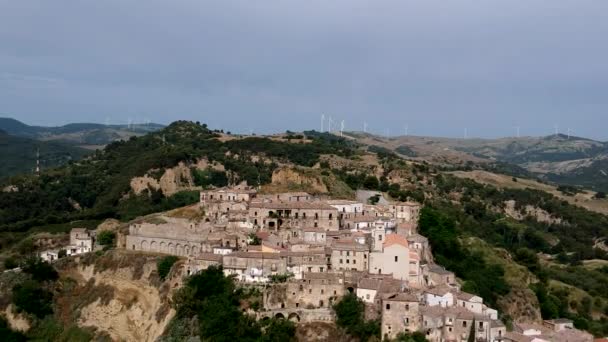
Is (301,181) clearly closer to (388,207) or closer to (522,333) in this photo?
(388,207)

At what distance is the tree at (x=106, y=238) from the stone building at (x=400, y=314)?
3080cm

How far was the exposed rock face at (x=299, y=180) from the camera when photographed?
75750 mm

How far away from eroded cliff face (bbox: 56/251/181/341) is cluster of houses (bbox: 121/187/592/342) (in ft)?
8.52

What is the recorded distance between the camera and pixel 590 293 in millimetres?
79812

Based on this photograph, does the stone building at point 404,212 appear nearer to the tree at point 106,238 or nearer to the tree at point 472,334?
the tree at point 472,334

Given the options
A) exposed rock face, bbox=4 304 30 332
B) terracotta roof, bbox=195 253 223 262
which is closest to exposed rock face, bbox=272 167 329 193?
terracotta roof, bbox=195 253 223 262

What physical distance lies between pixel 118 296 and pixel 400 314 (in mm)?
24127

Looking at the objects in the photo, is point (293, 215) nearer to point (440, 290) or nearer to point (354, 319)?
point (440, 290)

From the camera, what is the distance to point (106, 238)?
63750mm

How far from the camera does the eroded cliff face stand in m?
52.1

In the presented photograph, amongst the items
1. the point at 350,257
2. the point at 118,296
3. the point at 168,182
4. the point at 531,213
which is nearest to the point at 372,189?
the point at 168,182

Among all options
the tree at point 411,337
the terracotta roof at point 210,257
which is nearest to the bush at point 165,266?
the terracotta roof at point 210,257

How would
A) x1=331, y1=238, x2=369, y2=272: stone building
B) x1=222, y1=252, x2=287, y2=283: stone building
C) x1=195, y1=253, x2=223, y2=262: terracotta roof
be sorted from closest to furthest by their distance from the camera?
x1=222, y1=252, x2=287, y2=283: stone building < x1=331, y1=238, x2=369, y2=272: stone building < x1=195, y1=253, x2=223, y2=262: terracotta roof

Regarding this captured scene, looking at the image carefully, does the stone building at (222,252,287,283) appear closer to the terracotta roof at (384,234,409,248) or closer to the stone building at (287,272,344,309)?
the stone building at (287,272,344,309)
